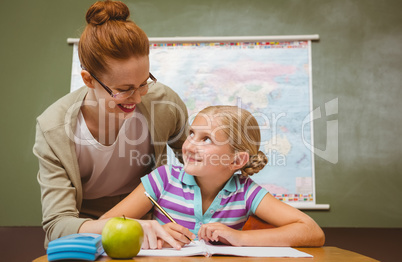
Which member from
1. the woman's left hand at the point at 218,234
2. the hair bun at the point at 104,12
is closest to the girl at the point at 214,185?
the woman's left hand at the point at 218,234

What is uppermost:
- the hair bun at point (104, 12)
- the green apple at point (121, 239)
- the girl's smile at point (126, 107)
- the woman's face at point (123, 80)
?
the hair bun at point (104, 12)

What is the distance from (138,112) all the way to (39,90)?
7.61 feet

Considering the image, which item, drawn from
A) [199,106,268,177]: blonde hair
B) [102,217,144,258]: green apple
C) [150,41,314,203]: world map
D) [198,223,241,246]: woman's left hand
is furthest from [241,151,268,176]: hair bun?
[150,41,314,203]: world map

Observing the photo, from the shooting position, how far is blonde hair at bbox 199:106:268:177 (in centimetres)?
131

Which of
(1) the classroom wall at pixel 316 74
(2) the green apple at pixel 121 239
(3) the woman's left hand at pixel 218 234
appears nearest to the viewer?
(2) the green apple at pixel 121 239

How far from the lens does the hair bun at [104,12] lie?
1286mm

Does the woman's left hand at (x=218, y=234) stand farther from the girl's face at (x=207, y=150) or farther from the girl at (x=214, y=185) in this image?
the girl's face at (x=207, y=150)

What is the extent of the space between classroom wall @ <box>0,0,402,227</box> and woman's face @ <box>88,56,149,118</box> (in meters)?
2.22

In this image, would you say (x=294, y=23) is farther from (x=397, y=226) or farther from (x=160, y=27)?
(x=397, y=226)

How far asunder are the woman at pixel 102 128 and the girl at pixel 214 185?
21 cm

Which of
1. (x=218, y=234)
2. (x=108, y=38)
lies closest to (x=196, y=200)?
(x=218, y=234)

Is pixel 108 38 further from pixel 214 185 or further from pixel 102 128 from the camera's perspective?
pixel 214 185

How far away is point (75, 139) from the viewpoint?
4.54 feet

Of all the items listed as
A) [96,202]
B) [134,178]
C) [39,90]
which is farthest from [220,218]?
[39,90]
